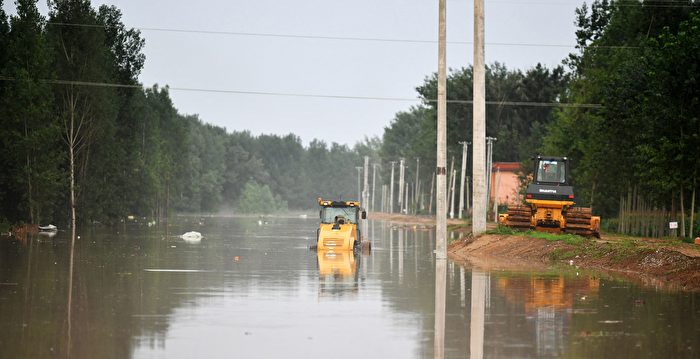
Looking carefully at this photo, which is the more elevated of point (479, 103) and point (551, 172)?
point (479, 103)

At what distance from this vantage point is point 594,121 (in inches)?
2847

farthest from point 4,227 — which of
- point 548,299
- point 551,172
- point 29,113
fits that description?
point 548,299

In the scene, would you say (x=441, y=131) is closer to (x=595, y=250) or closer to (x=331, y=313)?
(x=595, y=250)

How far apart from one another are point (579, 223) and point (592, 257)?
14.5 m

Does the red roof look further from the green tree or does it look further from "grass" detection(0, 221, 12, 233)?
"grass" detection(0, 221, 12, 233)

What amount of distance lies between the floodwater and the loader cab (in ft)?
61.7

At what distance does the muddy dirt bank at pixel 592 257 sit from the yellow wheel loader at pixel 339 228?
366 cm

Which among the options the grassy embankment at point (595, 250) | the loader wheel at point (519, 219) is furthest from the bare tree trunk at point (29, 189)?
the grassy embankment at point (595, 250)

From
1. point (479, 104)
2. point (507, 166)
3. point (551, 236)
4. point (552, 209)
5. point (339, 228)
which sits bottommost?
point (551, 236)

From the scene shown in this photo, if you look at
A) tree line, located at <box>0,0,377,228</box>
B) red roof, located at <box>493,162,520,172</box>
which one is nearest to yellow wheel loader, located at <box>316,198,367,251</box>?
tree line, located at <box>0,0,377,228</box>

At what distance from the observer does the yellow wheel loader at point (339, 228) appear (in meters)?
40.3

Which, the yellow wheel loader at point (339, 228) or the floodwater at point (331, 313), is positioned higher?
the yellow wheel loader at point (339, 228)

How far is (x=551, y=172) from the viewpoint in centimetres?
4950

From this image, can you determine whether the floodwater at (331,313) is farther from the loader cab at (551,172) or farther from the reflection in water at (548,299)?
the loader cab at (551,172)
